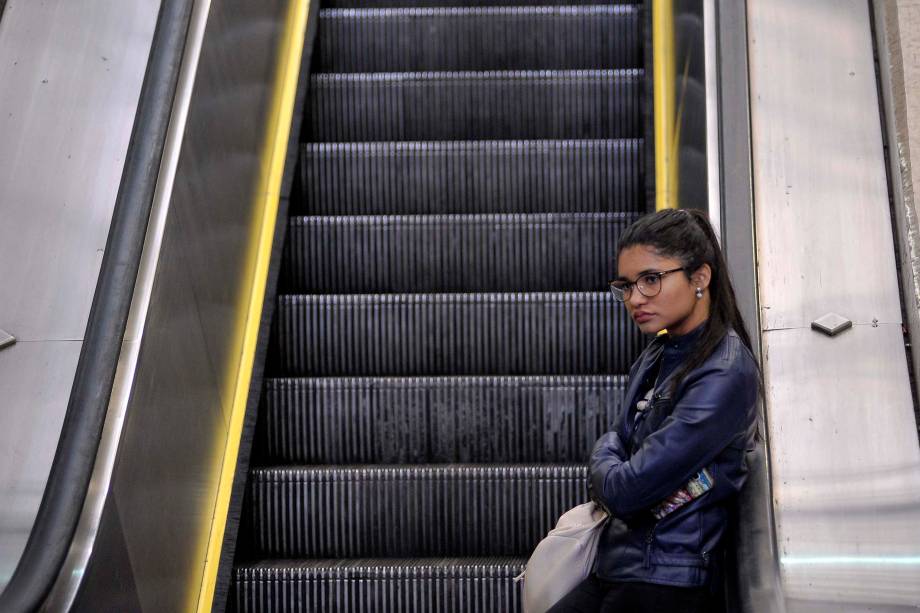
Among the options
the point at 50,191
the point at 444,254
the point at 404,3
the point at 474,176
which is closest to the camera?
the point at 50,191

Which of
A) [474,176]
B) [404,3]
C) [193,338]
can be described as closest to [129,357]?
[193,338]

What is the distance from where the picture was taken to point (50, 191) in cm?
293

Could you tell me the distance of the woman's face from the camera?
2.02m

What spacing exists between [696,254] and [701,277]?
0.04 meters

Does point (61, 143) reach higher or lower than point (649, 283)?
higher

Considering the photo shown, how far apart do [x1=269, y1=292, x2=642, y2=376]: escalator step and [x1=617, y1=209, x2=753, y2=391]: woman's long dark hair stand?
1928mm

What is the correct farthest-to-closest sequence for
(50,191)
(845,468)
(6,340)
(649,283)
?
(50,191), (6,340), (845,468), (649,283)

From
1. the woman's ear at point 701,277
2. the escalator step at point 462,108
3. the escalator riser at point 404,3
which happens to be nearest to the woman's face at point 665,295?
the woman's ear at point 701,277

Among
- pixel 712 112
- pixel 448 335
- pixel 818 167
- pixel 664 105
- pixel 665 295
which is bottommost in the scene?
pixel 665 295

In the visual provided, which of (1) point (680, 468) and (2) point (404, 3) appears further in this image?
(2) point (404, 3)

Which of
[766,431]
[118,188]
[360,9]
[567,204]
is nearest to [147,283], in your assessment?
[118,188]

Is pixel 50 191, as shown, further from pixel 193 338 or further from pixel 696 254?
pixel 696 254

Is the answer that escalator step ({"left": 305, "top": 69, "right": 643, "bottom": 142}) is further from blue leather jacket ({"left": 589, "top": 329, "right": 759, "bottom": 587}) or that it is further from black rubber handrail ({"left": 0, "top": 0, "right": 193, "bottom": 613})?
blue leather jacket ({"left": 589, "top": 329, "right": 759, "bottom": 587})

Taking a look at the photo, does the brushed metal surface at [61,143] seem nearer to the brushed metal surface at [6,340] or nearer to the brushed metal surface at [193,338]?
the brushed metal surface at [6,340]
